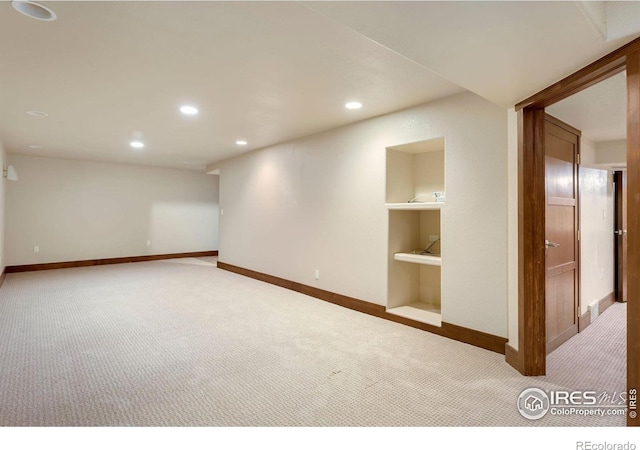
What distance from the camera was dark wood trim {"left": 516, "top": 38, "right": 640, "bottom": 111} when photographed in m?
1.60

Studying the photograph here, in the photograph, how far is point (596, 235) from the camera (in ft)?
12.6

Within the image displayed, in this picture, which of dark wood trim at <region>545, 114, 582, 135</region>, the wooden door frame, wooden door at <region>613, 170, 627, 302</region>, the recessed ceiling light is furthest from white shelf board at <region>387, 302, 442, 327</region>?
the recessed ceiling light

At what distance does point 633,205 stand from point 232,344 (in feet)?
9.38

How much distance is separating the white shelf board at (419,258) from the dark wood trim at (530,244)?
0.91 m

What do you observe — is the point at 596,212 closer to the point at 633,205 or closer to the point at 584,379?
the point at 584,379

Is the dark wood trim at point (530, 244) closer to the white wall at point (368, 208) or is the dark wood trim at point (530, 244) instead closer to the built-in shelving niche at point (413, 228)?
the white wall at point (368, 208)

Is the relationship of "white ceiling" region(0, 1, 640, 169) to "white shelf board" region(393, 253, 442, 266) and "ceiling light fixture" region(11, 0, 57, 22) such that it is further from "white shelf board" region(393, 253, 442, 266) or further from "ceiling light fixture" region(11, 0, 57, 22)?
"white shelf board" region(393, 253, 442, 266)

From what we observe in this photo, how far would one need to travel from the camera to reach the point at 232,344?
2.90 meters

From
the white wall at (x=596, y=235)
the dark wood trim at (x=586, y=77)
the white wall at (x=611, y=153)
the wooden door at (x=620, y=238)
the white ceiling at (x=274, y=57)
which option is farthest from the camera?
the wooden door at (x=620, y=238)

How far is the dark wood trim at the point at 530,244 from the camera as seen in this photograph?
2.36 m

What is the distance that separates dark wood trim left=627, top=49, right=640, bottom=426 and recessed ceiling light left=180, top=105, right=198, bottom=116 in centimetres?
351

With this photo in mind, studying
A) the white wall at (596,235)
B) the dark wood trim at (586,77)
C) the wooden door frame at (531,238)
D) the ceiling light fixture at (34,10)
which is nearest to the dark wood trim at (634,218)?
the dark wood trim at (586,77)

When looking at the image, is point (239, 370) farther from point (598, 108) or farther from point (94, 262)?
point (94, 262)

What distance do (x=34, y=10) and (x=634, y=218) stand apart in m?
3.27
